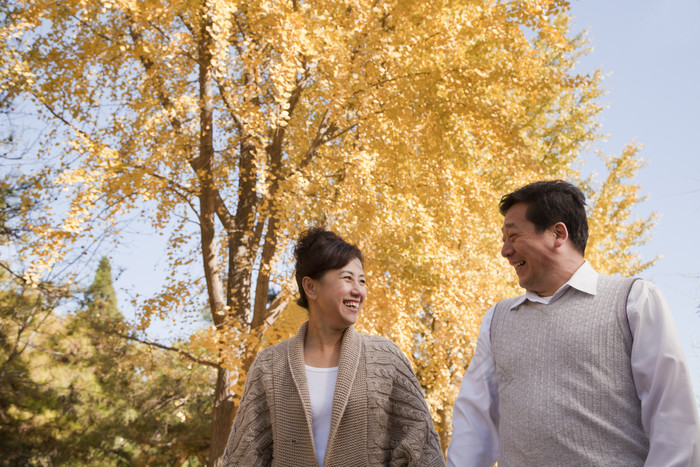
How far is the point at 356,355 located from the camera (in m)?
2.56

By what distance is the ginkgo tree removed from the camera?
745cm

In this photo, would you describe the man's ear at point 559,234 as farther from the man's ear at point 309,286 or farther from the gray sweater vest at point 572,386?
the man's ear at point 309,286

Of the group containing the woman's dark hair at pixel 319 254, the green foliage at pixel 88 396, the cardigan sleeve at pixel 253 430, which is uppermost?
the green foliage at pixel 88 396

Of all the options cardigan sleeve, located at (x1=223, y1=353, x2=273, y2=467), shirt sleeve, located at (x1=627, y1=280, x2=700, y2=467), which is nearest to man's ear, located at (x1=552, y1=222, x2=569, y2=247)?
shirt sleeve, located at (x1=627, y1=280, x2=700, y2=467)

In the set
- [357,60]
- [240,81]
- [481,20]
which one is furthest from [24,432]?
[481,20]

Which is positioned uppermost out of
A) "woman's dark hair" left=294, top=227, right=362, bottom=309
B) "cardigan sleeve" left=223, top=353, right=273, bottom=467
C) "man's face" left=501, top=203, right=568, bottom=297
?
"woman's dark hair" left=294, top=227, right=362, bottom=309

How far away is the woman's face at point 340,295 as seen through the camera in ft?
8.59

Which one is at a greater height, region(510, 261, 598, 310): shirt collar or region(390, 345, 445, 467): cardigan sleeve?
region(510, 261, 598, 310): shirt collar

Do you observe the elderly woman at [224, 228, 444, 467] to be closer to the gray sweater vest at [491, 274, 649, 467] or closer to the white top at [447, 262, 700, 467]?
the white top at [447, 262, 700, 467]

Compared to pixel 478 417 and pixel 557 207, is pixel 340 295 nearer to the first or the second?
pixel 478 417

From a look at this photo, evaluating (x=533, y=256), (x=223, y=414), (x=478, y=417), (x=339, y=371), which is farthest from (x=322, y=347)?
(x=223, y=414)

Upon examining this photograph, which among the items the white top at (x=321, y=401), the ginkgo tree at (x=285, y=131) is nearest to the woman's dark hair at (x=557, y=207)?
the white top at (x=321, y=401)

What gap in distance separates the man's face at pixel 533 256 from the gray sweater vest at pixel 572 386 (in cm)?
7

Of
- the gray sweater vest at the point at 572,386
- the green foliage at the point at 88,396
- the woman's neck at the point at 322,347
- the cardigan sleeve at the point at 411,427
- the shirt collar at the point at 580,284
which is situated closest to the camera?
the gray sweater vest at the point at 572,386
